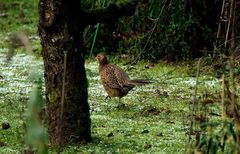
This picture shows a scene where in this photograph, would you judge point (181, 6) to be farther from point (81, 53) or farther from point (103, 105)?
point (81, 53)

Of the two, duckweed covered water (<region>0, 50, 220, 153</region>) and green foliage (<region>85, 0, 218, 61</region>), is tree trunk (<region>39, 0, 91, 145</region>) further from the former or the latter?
green foliage (<region>85, 0, 218, 61</region>)

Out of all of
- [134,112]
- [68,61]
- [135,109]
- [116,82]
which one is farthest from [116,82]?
[68,61]

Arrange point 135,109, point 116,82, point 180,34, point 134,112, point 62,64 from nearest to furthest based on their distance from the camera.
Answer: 1. point 62,64
2. point 134,112
3. point 135,109
4. point 116,82
5. point 180,34

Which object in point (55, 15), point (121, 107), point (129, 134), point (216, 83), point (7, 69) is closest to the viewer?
point (55, 15)

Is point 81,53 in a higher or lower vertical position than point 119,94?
higher

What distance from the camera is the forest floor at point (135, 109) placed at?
6504 millimetres

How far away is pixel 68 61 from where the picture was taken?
20.6 feet

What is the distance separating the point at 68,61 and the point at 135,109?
7.36 feet

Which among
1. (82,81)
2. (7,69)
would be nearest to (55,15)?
(82,81)

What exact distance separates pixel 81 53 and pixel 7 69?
16.7 ft

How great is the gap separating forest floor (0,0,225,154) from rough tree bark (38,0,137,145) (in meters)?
0.16

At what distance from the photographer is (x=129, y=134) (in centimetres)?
707

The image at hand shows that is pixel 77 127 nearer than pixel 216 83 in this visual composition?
Yes

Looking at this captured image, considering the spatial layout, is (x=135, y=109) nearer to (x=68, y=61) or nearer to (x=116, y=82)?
(x=116, y=82)
